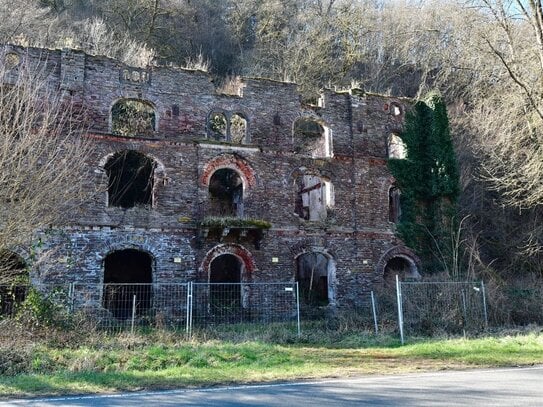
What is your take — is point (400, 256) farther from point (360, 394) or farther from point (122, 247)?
point (360, 394)

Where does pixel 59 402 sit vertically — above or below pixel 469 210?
below

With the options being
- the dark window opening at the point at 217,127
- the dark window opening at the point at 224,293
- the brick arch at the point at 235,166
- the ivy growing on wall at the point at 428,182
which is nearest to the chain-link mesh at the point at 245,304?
the dark window opening at the point at 224,293

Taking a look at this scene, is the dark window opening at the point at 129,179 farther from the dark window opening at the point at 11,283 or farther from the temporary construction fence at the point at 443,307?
the temporary construction fence at the point at 443,307

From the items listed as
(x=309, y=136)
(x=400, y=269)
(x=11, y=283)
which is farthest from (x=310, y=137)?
(x=11, y=283)

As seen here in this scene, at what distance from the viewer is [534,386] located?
7590mm

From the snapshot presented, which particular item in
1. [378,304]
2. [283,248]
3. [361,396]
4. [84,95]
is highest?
[84,95]

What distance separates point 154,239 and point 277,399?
38.9 feet

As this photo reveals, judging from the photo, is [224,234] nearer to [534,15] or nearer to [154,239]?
[154,239]

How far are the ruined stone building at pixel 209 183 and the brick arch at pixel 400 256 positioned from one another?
4cm

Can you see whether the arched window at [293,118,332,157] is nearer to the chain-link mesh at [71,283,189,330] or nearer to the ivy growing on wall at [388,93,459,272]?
the ivy growing on wall at [388,93,459,272]

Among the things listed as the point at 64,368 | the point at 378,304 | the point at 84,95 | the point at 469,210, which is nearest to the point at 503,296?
the point at 378,304

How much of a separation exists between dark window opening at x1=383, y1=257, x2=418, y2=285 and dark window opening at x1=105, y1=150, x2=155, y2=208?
10835 millimetres

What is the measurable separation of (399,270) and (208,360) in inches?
554

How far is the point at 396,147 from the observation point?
24.9 m
